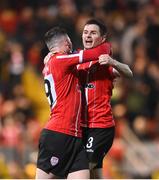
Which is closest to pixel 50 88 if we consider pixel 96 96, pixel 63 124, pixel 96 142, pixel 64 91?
pixel 64 91

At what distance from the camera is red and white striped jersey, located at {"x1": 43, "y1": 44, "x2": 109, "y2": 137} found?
7.84 metres

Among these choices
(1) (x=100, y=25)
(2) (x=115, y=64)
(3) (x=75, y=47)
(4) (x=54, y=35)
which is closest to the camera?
(2) (x=115, y=64)

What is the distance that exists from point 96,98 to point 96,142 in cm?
42

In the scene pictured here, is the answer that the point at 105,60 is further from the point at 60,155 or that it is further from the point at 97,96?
the point at 60,155

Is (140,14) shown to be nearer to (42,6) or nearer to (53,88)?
(42,6)

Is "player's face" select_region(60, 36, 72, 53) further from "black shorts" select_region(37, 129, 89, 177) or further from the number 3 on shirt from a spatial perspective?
"black shorts" select_region(37, 129, 89, 177)

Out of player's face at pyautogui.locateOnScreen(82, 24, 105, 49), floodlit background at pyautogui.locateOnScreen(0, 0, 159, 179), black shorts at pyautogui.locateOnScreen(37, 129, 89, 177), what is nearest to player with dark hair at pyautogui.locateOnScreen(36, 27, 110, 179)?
black shorts at pyautogui.locateOnScreen(37, 129, 89, 177)

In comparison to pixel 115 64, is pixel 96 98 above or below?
below

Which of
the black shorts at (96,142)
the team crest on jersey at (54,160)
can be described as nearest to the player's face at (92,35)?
the black shorts at (96,142)

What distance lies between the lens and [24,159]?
12.9 meters

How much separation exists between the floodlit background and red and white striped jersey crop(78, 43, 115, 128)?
3341 mm

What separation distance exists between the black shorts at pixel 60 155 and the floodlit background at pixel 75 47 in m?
3.45

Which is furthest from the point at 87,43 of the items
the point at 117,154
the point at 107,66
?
the point at 117,154

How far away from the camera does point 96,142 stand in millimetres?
8156
